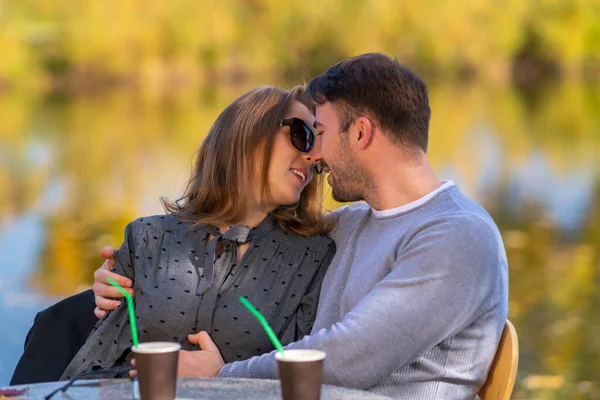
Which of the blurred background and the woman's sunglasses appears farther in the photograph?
the blurred background

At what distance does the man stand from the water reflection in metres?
2.73

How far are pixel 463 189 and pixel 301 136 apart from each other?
1007cm

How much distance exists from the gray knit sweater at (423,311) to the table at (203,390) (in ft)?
0.87

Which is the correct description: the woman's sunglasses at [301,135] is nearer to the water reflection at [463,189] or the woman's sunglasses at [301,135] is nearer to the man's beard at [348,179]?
the man's beard at [348,179]

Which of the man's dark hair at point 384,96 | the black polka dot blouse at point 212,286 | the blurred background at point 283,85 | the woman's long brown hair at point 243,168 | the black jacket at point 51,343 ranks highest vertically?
the man's dark hair at point 384,96

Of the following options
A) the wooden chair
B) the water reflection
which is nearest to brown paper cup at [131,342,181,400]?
the wooden chair

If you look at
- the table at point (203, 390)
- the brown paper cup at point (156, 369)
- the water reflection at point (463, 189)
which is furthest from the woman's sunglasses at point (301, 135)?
the water reflection at point (463, 189)

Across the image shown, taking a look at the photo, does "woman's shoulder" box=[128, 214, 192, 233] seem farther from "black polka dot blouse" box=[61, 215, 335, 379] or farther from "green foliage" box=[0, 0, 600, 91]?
"green foliage" box=[0, 0, 600, 91]

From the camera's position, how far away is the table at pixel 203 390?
2125 millimetres

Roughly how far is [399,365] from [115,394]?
67 cm

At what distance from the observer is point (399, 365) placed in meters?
2.45

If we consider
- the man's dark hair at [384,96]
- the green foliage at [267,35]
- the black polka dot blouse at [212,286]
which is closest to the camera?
the man's dark hair at [384,96]

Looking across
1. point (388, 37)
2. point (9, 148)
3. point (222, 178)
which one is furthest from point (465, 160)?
point (388, 37)

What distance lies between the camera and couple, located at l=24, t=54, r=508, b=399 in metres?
2.45
